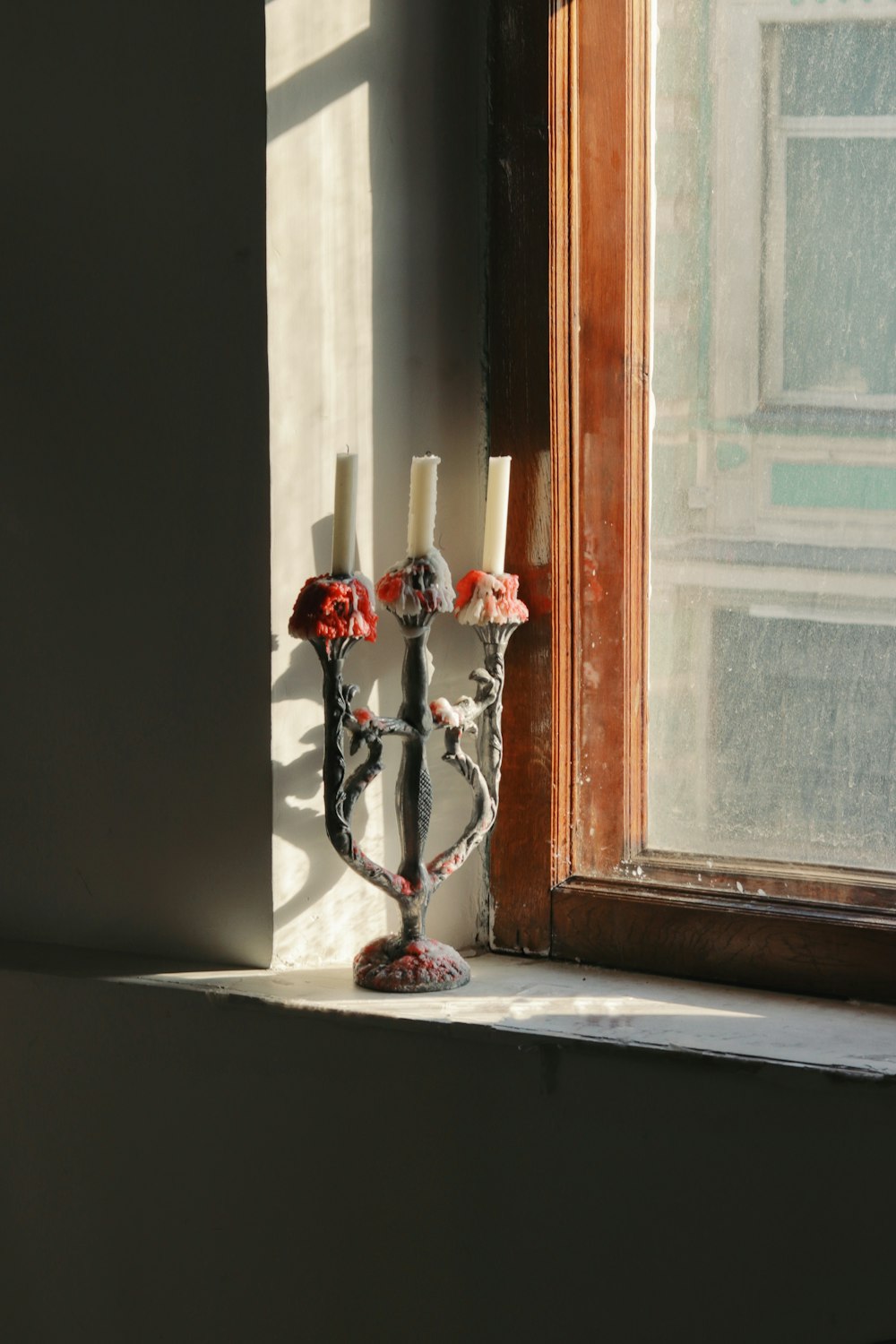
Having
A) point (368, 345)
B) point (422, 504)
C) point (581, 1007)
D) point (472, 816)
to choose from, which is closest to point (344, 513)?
point (422, 504)

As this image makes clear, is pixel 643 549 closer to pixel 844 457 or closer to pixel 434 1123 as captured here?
pixel 844 457

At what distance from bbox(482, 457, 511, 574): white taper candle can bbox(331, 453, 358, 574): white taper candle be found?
12 centimetres

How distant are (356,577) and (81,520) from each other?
26 cm

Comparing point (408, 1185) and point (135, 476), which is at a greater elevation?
point (135, 476)

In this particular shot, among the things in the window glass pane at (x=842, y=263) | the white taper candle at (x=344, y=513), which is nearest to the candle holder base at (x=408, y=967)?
the white taper candle at (x=344, y=513)

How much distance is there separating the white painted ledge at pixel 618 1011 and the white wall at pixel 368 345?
7 cm

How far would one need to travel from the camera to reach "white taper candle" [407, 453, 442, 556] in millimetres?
1103

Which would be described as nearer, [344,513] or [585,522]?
[344,513]

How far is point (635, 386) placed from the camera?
1.22 m

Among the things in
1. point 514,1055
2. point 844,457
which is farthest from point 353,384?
point 514,1055

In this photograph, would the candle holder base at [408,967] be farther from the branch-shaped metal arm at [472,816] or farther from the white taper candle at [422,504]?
the white taper candle at [422,504]

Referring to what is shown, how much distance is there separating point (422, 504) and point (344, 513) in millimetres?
62

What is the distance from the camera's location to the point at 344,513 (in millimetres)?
1095

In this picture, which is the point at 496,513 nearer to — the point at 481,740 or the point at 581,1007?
the point at 481,740
